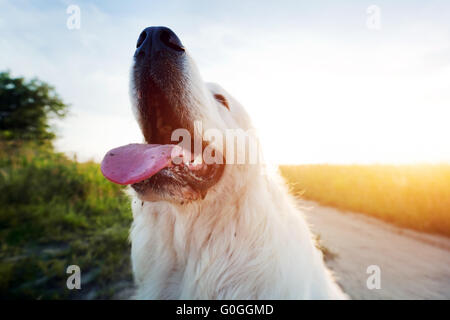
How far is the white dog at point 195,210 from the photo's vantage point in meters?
1.43

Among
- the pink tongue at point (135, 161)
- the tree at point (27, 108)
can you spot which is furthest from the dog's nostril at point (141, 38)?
the tree at point (27, 108)

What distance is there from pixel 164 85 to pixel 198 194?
29.5 inches

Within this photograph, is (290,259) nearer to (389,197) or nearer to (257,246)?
(257,246)

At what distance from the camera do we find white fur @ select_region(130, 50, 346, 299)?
5.05ft

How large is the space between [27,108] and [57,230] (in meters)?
13.9

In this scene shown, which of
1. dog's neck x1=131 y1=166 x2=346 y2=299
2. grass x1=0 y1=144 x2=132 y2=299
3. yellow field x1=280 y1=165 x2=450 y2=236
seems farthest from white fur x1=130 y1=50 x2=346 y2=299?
yellow field x1=280 y1=165 x2=450 y2=236

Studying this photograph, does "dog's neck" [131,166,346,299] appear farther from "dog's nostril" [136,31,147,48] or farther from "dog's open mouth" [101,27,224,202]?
"dog's nostril" [136,31,147,48]

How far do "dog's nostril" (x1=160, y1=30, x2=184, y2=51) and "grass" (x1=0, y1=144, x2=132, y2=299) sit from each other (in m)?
2.17

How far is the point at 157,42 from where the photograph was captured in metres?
1.41

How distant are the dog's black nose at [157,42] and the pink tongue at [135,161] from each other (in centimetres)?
61

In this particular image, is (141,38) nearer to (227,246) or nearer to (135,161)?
(135,161)

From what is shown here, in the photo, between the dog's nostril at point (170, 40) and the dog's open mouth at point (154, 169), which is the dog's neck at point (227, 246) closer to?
the dog's open mouth at point (154, 169)

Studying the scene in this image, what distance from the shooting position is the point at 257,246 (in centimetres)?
156
